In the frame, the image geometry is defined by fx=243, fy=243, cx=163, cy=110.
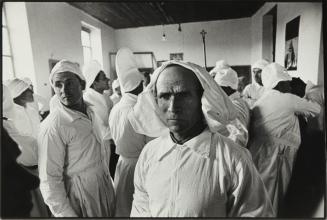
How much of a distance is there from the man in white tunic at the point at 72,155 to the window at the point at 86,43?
0.11 metres

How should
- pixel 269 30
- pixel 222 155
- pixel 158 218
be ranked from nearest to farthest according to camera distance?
pixel 222 155
pixel 158 218
pixel 269 30

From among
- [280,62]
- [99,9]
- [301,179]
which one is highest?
[99,9]

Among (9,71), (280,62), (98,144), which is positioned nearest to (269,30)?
(280,62)

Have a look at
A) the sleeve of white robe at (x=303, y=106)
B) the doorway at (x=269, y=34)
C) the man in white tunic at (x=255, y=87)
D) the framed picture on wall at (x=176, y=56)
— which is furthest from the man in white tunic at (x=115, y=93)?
the sleeve of white robe at (x=303, y=106)

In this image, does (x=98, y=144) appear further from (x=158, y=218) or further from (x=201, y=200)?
(x=201, y=200)

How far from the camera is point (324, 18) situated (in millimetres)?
1147

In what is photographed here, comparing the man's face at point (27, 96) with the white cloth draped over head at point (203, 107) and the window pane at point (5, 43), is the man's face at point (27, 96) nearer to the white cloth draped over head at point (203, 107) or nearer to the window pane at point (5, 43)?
the window pane at point (5, 43)

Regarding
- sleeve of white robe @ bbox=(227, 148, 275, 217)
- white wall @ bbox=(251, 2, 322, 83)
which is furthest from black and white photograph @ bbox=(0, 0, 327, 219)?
sleeve of white robe @ bbox=(227, 148, 275, 217)

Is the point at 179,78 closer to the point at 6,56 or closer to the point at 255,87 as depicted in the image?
the point at 255,87

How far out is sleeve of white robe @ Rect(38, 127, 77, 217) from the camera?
45.1 inches

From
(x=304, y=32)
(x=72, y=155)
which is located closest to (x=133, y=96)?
A: (x=72, y=155)

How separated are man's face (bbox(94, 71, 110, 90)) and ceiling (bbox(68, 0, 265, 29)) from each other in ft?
0.91

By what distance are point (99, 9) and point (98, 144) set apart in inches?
27.6

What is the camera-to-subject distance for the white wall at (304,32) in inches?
45.6
